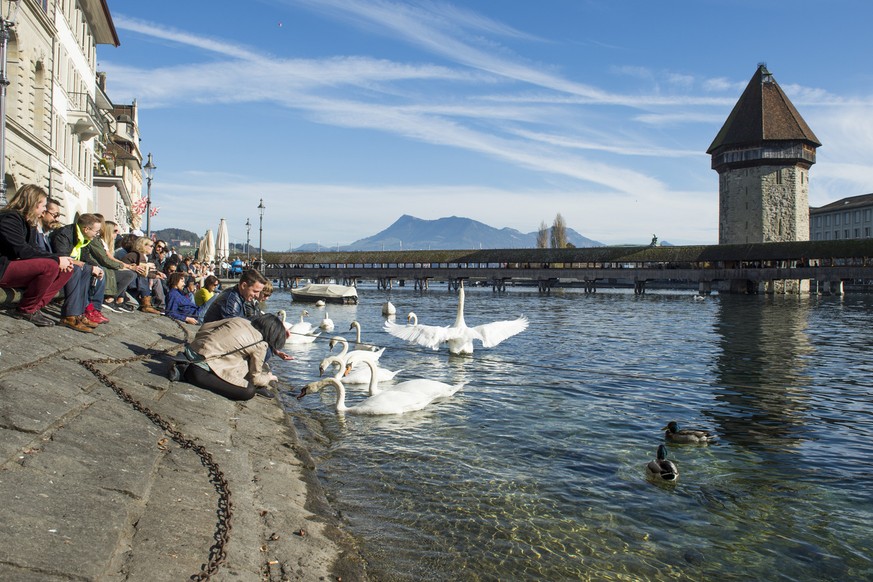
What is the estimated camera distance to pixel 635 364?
49.9ft

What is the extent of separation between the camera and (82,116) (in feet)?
90.0

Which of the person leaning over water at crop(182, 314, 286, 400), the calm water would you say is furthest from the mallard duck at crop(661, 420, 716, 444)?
the person leaning over water at crop(182, 314, 286, 400)

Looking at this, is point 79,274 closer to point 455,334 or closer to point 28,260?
point 28,260

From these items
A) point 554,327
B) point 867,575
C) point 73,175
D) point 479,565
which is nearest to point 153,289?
point 479,565

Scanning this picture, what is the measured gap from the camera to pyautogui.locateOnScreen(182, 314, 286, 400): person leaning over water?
750 cm

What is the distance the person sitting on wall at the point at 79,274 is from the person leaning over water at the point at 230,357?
4.88 ft

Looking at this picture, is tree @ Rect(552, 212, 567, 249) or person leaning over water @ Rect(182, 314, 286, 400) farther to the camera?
tree @ Rect(552, 212, 567, 249)

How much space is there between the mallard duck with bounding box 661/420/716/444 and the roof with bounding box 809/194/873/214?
10254cm

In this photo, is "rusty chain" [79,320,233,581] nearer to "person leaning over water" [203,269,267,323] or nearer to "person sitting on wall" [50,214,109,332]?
"person sitting on wall" [50,214,109,332]

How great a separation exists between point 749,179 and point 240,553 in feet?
242

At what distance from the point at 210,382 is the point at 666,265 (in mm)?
64656

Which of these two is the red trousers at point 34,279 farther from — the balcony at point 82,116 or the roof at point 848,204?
the roof at point 848,204

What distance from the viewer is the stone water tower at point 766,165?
67.9 meters

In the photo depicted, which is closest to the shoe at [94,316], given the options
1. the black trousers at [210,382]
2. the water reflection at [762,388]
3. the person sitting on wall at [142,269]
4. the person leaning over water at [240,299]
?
the person leaning over water at [240,299]
